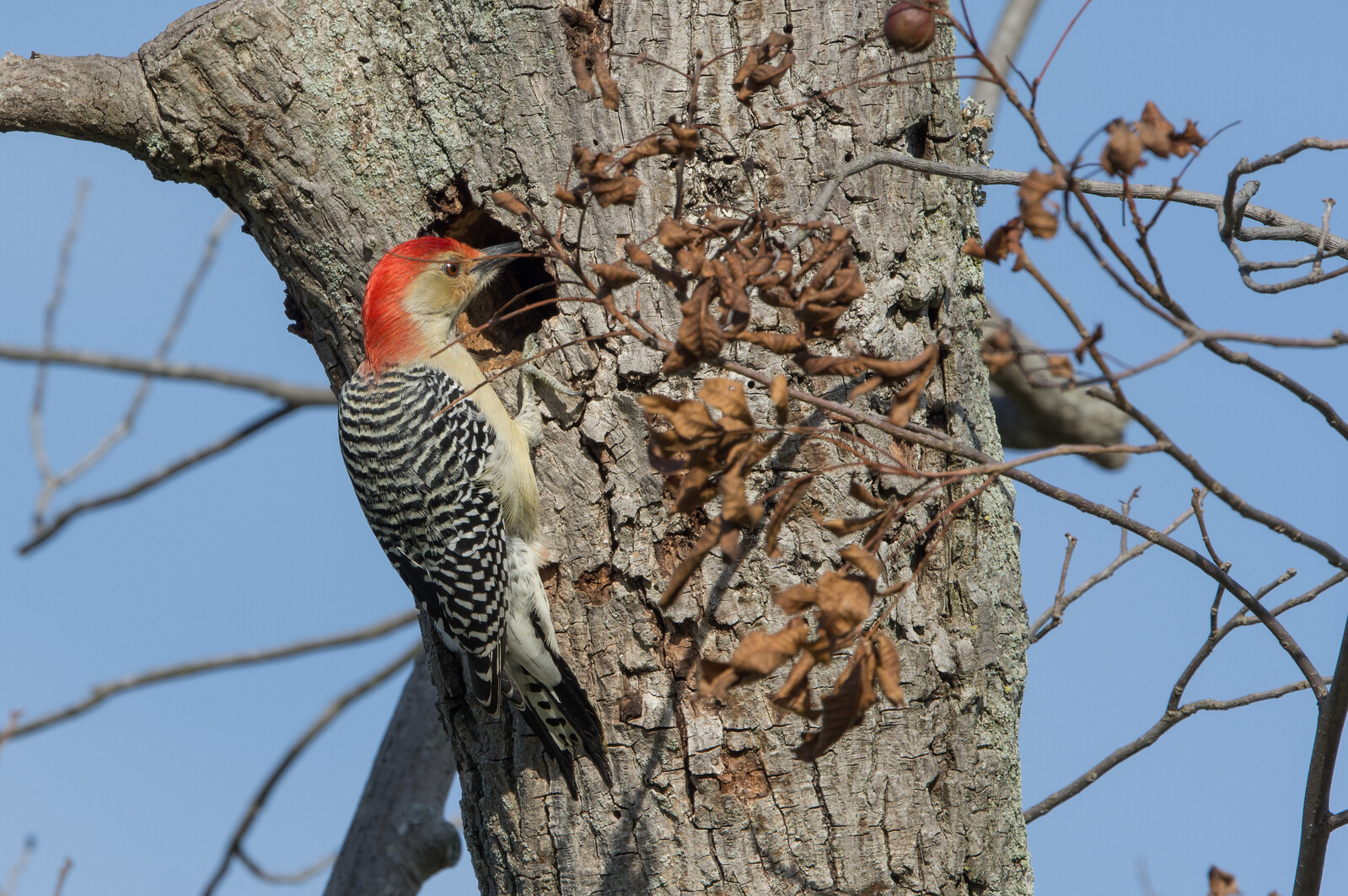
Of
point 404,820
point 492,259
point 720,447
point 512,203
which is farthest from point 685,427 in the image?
point 404,820

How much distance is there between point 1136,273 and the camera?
6.41 ft

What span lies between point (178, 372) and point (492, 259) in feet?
8.59

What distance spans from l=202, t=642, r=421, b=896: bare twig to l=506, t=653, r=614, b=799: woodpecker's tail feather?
9.40ft

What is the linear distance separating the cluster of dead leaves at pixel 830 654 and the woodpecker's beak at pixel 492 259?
2.38 meters

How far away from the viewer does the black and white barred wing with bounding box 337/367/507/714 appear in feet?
12.9

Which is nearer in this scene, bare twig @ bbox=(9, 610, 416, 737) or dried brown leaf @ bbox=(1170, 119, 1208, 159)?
dried brown leaf @ bbox=(1170, 119, 1208, 159)

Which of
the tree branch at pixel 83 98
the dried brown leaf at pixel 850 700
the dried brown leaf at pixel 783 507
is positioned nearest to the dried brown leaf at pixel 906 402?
the dried brown leaf at pixel 783 507

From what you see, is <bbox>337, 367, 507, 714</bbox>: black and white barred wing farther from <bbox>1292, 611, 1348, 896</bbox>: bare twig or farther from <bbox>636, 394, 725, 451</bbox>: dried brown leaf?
<bbox>1292, 611, 1348, 896</bbox>: bare twig

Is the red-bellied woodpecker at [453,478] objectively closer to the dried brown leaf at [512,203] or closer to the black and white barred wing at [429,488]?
the black and white barred wing at [429,488]

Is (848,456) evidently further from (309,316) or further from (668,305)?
(309,316)

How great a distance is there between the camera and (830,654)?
6.35ft

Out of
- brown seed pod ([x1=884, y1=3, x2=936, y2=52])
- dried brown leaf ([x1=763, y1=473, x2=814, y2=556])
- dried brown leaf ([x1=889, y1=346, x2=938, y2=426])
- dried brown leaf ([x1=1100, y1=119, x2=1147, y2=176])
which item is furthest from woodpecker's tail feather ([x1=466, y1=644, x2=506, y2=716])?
dried brown leaf ([x1=1100, y1=119, x2=1147, y2=176])

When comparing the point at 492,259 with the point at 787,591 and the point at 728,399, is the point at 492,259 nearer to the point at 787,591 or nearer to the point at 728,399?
the point at 728,399

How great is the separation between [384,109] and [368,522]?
5.26ft
